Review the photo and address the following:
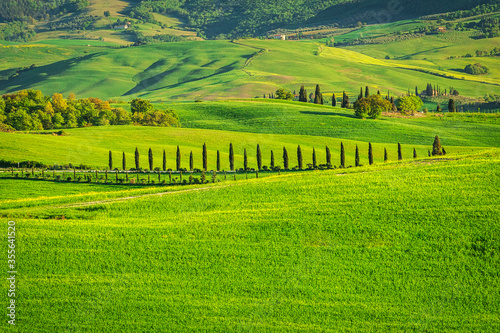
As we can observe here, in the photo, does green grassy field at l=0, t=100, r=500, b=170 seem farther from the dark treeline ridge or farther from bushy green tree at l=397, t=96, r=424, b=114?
the dark treeline ridge

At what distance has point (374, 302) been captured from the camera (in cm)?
3175

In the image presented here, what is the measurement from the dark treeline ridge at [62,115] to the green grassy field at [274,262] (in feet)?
345

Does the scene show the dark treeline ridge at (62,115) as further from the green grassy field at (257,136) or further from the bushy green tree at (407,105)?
the bushy green tree at (407,105)

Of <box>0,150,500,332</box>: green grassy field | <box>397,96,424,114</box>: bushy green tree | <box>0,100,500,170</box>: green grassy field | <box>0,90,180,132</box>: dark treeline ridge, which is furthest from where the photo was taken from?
<box>397,96,424,114</box>: bushy green tree

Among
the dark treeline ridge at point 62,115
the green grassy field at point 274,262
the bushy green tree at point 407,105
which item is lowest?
the bushy green tree at point 407,105

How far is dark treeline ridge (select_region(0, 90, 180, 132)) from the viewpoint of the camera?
14312cm

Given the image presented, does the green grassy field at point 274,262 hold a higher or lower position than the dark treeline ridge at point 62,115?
higher

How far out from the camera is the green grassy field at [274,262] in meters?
30.7

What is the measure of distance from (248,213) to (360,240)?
836 cm

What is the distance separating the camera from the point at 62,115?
154 metres

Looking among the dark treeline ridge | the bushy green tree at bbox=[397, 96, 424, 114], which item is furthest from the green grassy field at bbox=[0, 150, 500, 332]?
the bushy green tree at bbox=[397, 96, 424, 114]

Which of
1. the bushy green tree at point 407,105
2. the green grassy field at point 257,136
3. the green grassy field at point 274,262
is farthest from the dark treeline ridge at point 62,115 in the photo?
the green grassy field at point 274,262

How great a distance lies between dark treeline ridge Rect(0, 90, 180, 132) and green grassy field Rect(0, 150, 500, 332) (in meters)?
105

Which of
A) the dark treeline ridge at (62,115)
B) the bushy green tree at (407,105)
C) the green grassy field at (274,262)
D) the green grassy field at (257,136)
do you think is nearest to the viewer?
the green grassy field at (274,262)
